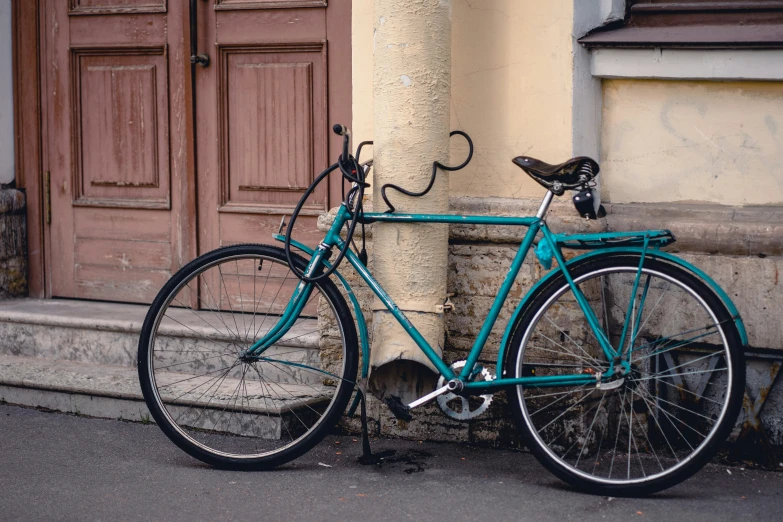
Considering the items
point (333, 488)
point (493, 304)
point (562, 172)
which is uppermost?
point (562, 172)

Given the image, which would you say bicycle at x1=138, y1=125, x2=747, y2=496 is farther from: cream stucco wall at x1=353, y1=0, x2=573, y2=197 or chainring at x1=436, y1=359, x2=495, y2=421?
cream stucco wall at x1=353, y1=0, x2=573, y2=197

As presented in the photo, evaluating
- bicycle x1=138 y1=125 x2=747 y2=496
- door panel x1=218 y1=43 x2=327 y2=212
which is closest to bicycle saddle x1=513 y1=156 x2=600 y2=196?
bicycle x1=138 y1=125 x2=747 y2=496

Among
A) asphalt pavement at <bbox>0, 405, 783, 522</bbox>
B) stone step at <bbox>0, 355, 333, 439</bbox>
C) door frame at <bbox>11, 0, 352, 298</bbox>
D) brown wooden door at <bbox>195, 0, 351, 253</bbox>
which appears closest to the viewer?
asphalt pavement at <bbox>0, 405, 783, 522</bbox>

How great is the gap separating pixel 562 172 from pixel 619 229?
59 centimetres

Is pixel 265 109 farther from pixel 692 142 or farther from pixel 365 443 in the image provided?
pixel 692 142

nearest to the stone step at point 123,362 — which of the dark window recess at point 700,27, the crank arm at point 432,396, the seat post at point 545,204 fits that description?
the crank arm at point 432,396

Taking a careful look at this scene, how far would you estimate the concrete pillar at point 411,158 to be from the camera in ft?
12.7

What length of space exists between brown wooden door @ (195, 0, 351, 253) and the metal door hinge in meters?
0.94

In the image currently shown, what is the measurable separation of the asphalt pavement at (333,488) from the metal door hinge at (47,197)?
1622mm

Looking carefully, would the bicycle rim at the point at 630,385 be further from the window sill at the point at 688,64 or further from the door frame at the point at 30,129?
the door frame at the point at 30,129

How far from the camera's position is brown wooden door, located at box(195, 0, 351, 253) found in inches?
189

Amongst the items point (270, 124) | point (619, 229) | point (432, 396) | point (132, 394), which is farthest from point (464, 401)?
point (270, 124)

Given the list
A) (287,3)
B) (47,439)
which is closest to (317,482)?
(47,439)

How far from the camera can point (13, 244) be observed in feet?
17.9
